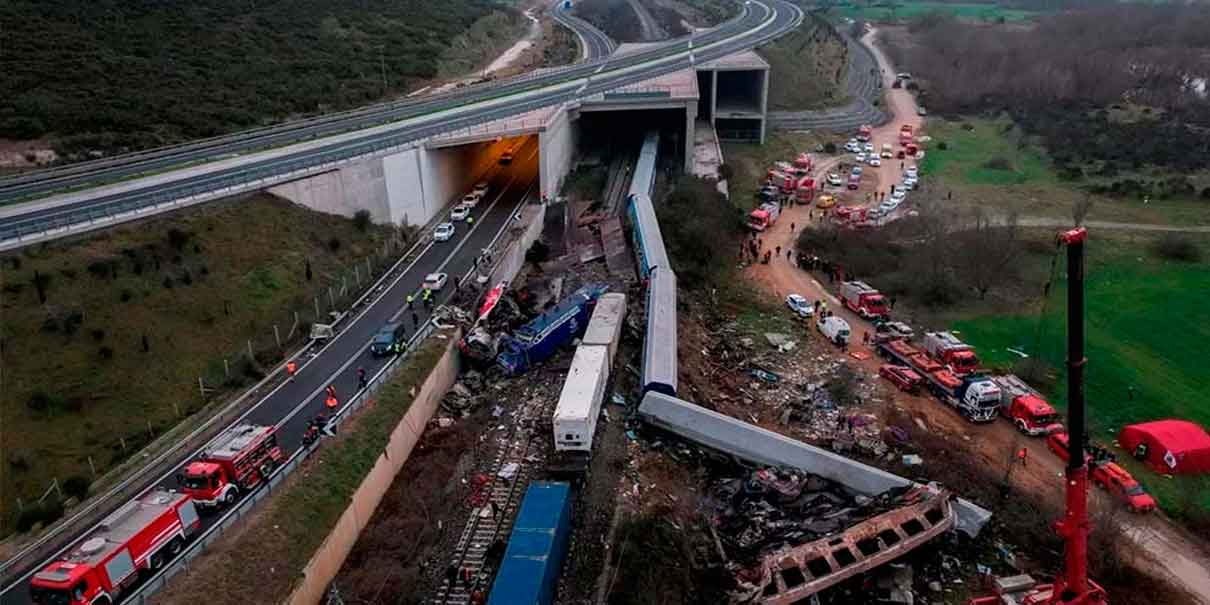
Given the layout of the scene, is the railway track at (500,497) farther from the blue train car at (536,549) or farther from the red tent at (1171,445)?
the red tent at (1171,445)

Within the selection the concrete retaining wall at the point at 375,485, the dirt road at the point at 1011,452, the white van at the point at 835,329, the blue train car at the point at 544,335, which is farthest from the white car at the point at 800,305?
the concrete retaining wall at the point at 375,485

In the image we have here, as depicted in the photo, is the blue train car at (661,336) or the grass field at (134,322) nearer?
the grass field at (134,322)

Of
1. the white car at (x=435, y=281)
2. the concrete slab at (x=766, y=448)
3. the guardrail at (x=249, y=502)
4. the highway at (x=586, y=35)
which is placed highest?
the highway at (x=586, y=35)

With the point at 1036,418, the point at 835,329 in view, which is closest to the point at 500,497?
the point at 835,329

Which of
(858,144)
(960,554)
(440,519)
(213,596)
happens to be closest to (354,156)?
(440,519)

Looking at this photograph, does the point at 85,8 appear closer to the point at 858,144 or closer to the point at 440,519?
the point at 440,519

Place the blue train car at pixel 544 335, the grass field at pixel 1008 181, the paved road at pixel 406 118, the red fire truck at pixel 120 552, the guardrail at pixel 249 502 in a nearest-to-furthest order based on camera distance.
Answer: the red fire truck at pixel 120 552 → the guardrail at pixel 249 502 → the blue train car at pixel 544 335 → the paved road at pixel 406 118 → the grass field at pixel 1008 181
